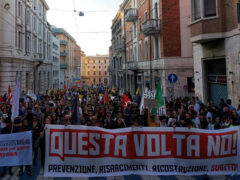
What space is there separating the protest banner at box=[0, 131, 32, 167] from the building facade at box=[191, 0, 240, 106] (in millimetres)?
10017

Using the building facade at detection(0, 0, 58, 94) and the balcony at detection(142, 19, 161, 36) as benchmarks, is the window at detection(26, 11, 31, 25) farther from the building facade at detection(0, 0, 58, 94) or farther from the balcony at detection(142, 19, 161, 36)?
the balcony at detection(142, 19, 161, 36)

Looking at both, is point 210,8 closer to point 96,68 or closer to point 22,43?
point 22,43

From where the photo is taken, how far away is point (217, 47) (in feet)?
42.9

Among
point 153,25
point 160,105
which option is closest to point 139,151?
point 160,105

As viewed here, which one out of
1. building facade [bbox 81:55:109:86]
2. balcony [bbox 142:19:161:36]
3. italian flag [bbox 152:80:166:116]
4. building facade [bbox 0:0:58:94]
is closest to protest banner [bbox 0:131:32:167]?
italian flag [bbox 152:80:166:116]

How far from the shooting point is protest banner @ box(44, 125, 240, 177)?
214 inches

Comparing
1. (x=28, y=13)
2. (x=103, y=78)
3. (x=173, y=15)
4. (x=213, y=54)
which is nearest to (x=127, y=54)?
(x=28, y=13)

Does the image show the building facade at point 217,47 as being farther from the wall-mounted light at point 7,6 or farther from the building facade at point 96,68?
the building facade at point 96,68

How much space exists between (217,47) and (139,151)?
Result: 32.5ft

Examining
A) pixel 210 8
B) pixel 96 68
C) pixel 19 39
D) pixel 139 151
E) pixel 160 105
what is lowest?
pixel 139 151

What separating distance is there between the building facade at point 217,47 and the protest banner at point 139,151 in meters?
6.97

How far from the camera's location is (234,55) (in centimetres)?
1154

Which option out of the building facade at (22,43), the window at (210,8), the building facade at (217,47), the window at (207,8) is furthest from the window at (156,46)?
the building facade at (22,43)

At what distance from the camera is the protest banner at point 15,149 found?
231 inches
